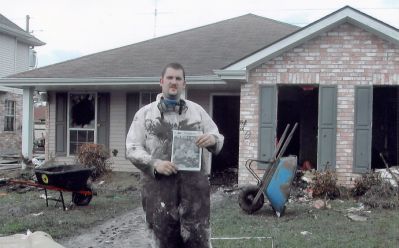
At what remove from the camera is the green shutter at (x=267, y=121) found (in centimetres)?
1155

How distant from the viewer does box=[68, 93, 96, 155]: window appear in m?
14.8

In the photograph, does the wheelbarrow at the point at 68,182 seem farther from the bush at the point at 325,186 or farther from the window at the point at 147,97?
the window at the point at 147,97

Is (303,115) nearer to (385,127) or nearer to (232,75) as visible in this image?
(385,127)

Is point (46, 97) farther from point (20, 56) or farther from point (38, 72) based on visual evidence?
point (20, 56)

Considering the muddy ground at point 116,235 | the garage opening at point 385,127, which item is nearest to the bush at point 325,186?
the muddy ground at point 116,235

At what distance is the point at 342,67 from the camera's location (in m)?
11.3

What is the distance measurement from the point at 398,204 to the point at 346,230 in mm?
2302

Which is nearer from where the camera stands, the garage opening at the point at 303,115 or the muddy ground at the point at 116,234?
the muddy ground at the point at 116,234

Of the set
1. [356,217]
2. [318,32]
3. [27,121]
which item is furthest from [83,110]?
[356,217]

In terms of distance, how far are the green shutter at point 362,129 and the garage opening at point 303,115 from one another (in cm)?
487

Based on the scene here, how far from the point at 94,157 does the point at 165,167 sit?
33.0ft

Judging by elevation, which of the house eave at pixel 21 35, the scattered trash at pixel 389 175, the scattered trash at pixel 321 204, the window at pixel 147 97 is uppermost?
the house eave at pixel 21 35

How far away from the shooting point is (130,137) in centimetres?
389

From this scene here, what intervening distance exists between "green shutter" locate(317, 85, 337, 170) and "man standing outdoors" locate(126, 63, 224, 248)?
7847 mm
